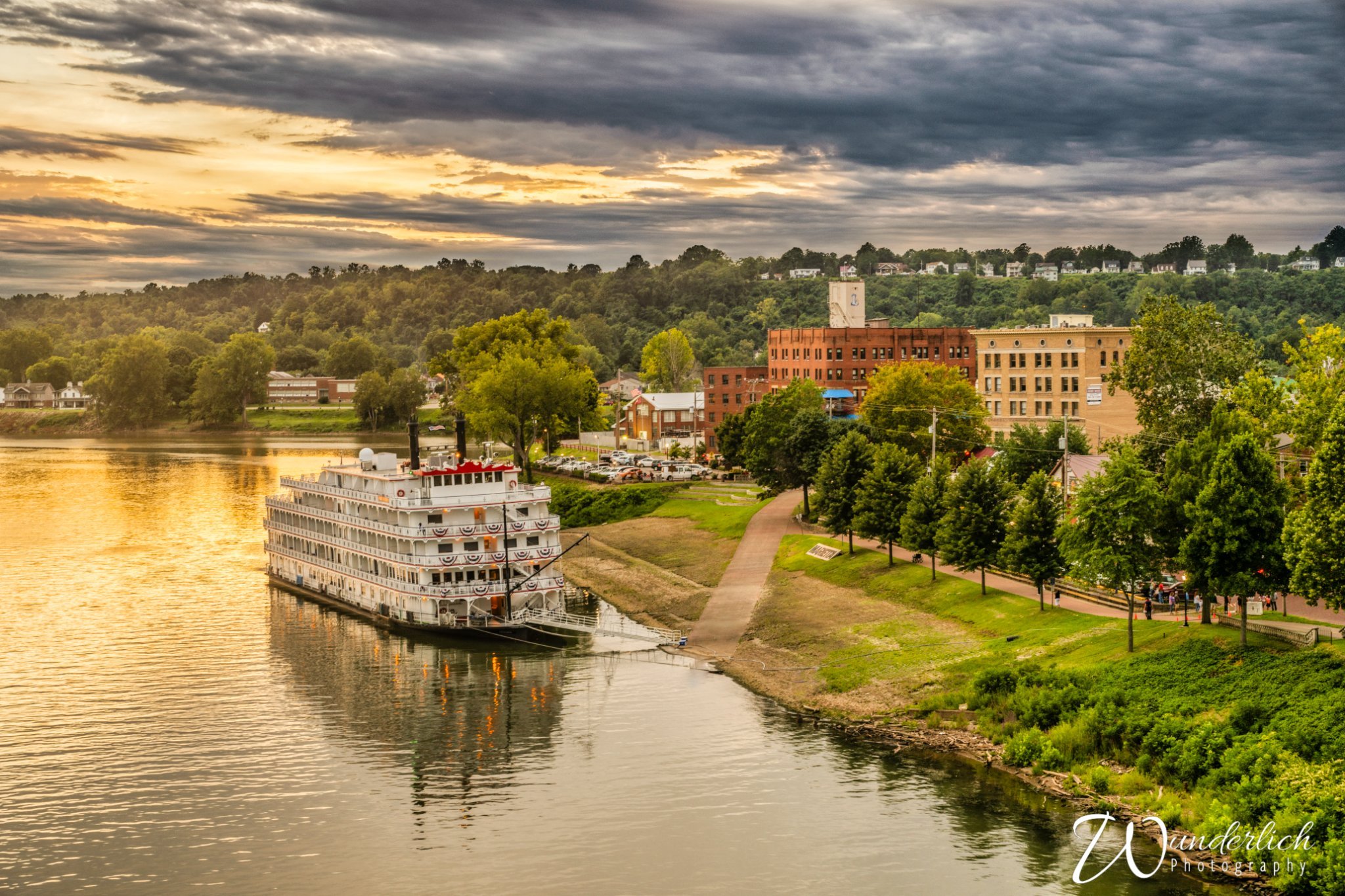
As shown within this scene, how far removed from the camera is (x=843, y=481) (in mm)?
86250

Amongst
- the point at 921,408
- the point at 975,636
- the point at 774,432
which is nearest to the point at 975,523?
the point at 975,636

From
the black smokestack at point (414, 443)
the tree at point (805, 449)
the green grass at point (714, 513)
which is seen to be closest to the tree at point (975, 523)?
the tree at point (805, 449)

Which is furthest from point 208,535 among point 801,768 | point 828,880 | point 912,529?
point 828,880

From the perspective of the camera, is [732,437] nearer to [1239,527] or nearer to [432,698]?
[432,698]

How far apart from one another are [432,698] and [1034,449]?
49.0m

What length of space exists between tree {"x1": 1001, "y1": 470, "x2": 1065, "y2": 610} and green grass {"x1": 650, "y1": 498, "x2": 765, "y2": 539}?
3454 centimetres

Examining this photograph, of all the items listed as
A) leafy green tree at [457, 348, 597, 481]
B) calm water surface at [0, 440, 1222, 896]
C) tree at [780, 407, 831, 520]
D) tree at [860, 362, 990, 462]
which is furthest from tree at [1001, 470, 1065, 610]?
leafy green tree at [457, 348, 597, 481]

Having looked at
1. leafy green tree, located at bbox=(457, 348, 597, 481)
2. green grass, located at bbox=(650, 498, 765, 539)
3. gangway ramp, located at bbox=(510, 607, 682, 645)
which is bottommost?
gangway ramp, located at bbox=(510, 607, 682, 645)

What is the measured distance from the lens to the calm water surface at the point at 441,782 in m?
43.0

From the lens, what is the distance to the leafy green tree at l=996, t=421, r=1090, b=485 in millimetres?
92562

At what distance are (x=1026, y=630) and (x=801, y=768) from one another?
1527 cm

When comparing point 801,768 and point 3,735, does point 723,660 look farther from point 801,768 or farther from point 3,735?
point 3,735

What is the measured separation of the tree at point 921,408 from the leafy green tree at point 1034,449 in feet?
40.6

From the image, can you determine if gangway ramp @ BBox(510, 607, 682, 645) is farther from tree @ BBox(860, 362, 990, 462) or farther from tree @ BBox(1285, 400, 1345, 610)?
tree @ BBox(1285, 400, 1345, 610)
